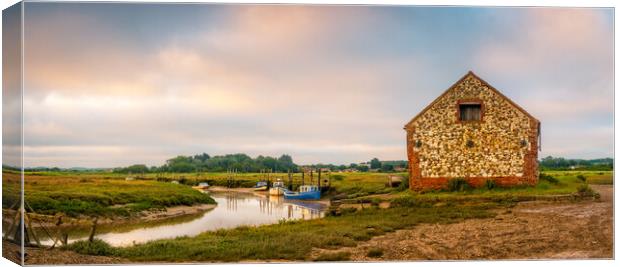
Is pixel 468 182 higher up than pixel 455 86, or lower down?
lower down

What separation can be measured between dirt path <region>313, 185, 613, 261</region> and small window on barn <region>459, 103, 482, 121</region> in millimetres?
3002

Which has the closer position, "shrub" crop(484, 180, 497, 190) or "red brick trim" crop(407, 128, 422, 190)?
"shrub" crop(484, 180, 497, 190)

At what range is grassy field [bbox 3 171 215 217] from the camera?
56.0 feet

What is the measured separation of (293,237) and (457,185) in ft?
15.9

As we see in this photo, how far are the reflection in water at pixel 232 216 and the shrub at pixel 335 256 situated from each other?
2.46 m

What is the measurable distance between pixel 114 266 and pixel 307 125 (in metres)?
6.00

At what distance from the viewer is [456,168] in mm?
19391

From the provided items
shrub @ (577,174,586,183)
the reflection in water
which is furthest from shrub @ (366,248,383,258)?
shrub @ (577,174,586,183)

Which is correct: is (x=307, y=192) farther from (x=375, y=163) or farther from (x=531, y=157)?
(x=531, y=157)

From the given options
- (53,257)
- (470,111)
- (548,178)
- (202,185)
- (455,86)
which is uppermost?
(455,86)

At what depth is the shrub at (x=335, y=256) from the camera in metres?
16.9

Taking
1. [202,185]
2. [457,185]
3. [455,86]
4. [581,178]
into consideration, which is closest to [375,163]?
[457,185]

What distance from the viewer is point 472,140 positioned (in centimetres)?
1966

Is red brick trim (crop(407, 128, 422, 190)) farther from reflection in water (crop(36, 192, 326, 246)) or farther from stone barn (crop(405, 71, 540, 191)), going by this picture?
reflection in water (crop(36, 192, 326, 246))
